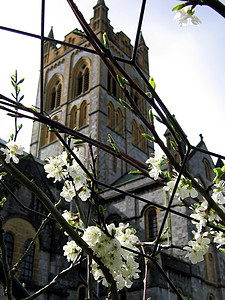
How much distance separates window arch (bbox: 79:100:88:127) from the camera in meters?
28.9

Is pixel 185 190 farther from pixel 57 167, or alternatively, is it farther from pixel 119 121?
pixel 119 121

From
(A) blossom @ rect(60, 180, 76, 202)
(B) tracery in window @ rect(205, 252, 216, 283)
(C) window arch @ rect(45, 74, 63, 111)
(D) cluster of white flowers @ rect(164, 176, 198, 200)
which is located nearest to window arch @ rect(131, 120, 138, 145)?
(C) window arch @ rect(45, 74, 63, 111)

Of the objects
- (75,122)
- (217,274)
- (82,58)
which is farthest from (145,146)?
(217,274)

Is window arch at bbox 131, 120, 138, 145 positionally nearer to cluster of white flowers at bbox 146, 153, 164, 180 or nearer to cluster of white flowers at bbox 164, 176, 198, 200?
cluster of white flowers at bbox 146, 153, 164, 180

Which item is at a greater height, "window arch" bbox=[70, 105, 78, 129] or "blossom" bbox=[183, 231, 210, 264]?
"window arch" bbox=[70, 105, 78, 129]

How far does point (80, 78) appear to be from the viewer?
32.2 metres

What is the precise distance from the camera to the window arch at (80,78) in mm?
31016

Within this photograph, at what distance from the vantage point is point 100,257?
1774 millimetres

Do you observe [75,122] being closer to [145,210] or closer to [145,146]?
[145,146]

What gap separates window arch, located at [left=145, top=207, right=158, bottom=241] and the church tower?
20.2 feet

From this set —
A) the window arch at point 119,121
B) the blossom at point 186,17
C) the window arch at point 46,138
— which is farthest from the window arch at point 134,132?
the blossom at point 186,17

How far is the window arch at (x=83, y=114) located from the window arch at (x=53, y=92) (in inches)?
174

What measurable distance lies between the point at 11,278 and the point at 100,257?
664mm

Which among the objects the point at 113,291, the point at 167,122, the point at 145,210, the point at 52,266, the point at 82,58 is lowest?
the point at 113,291
